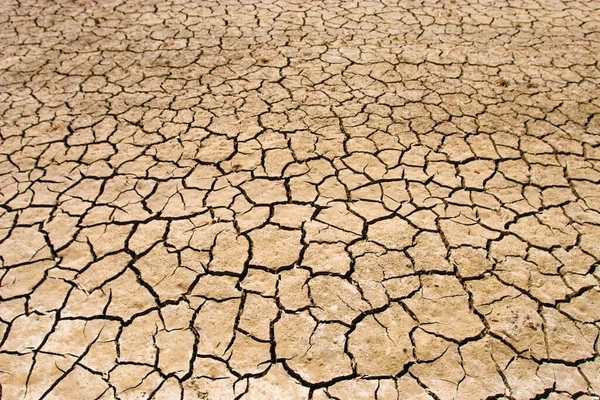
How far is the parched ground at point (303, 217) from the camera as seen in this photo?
200 centimetres

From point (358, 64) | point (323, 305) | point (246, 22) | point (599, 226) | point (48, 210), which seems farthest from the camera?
point (246, 22)

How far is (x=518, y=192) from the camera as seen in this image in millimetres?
2863

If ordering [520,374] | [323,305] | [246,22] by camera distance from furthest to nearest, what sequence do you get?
[246,22], [323,305], [520,374]

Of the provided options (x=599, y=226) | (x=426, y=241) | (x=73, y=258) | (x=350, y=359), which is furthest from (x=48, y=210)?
(x=599, y=226)

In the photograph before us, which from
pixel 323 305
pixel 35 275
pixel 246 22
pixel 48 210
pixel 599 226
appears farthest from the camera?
pixel 246 22

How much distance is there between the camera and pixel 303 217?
2717 mm

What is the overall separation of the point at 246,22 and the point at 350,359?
4.35 meters

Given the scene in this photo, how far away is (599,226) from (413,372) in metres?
1.53

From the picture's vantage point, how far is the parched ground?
1997 millimetres

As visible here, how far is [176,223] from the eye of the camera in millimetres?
2695

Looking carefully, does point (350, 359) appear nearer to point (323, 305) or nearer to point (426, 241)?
point (323, 305)

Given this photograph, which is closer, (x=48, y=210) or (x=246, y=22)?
(x=48, y=210)

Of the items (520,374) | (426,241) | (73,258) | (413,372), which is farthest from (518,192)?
(73,258)

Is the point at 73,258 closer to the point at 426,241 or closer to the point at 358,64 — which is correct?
the point at 426,241
